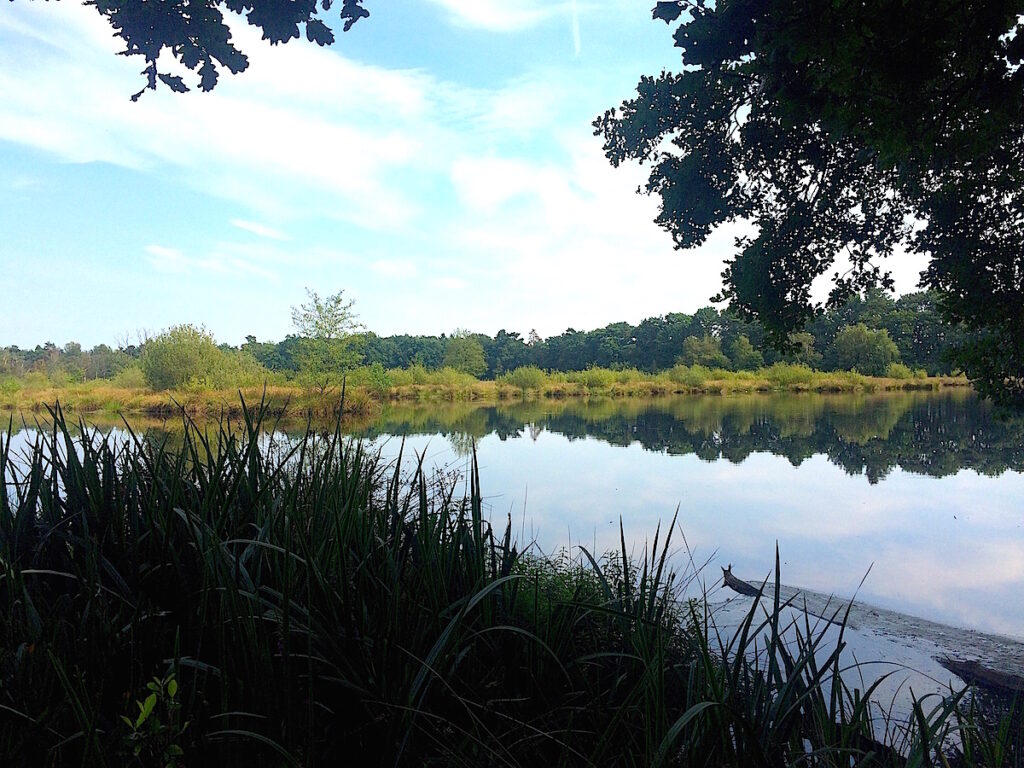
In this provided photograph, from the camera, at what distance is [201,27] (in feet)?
18.3

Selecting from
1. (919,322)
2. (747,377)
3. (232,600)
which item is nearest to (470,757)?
(232,600)

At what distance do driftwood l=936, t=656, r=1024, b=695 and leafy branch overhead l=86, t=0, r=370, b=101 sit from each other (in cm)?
707

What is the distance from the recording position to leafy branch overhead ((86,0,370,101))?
541 centimetres

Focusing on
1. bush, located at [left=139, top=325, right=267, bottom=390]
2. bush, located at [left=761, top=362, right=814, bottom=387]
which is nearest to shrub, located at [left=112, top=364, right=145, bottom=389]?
bush, located at [left=139, top=325, right=267, bottom=390]

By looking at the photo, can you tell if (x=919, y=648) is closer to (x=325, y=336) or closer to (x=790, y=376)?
(x=325, y=336)

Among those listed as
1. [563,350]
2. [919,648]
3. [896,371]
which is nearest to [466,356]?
[563,350]

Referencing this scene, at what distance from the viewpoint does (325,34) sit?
604 cm

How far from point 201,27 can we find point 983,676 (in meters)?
7.60

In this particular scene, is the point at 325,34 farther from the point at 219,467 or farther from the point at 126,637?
the point at 126,637

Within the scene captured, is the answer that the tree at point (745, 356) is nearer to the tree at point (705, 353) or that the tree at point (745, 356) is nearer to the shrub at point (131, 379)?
the tree at point (705, 353)

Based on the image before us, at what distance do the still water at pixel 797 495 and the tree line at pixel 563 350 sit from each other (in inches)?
399

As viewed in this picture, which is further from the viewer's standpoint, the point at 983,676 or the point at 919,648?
the point at 919,648

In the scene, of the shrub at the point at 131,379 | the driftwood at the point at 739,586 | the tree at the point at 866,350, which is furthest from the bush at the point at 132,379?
the tree at the point at 866,350

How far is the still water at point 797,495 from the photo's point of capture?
6379 millimetres
